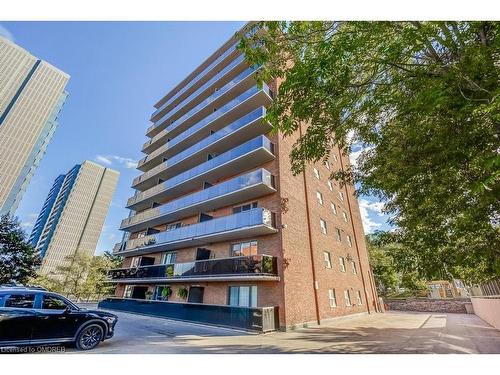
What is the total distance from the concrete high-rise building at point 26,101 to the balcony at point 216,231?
3394cm

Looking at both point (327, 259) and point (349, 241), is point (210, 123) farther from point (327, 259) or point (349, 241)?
point (349, 241)

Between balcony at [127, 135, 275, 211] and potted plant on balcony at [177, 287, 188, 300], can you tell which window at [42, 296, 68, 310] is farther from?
balcony at [127, 135, 275, 211]

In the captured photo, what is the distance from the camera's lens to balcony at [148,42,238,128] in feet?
79.2

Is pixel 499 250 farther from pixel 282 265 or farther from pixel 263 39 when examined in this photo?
pixel 282 265

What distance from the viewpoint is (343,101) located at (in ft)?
19.7

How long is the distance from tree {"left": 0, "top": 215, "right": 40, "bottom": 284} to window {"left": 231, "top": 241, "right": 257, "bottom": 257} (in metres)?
19.1

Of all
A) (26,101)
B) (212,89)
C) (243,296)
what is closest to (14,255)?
(243,296)

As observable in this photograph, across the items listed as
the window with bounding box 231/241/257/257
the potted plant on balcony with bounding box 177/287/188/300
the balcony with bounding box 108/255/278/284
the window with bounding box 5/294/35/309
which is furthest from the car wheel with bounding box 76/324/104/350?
the potted plant on balcony with bounding box 177/287/188/300

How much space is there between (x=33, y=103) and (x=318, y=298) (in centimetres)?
5173

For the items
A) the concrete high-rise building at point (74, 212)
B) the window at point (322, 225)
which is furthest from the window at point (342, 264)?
the concrete high-rise building at point (74, 212)

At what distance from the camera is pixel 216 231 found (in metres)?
14.7

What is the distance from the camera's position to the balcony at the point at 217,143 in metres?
16.6

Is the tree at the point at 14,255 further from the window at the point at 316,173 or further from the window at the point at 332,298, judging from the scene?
the window at the point at 316,173
